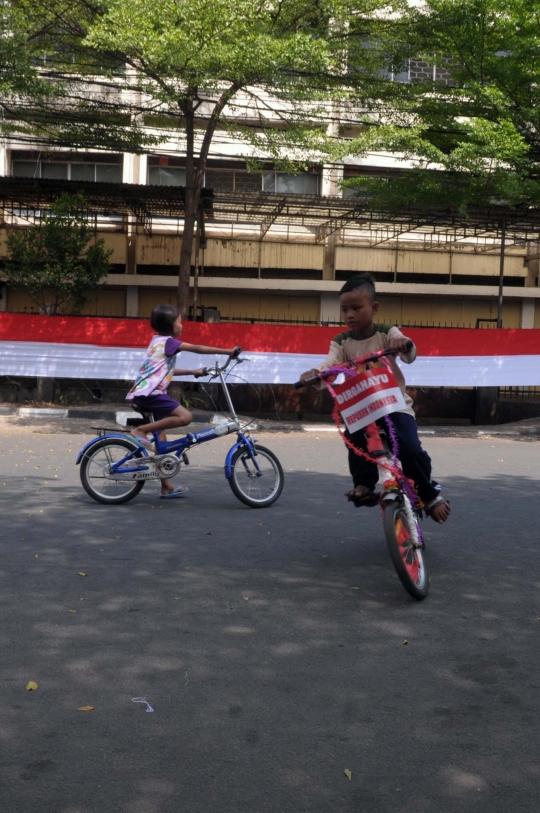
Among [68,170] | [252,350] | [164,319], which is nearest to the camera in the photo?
[164,319]

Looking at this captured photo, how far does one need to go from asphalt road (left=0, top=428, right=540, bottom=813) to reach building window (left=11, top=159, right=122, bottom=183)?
85.9 feet

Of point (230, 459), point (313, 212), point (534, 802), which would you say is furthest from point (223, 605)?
point (313, 212)

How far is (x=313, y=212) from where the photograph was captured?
28.1 metres

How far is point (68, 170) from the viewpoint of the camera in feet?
105

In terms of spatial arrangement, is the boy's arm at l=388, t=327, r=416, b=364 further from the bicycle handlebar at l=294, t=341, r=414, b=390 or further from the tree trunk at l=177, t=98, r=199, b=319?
the tree trunk at l=177, t=98, r=199, b=319

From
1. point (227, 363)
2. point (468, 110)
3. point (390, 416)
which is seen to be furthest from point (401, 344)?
point (468, 110)

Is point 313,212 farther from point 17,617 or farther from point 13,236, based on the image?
point 17,617

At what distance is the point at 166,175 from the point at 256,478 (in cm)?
2574

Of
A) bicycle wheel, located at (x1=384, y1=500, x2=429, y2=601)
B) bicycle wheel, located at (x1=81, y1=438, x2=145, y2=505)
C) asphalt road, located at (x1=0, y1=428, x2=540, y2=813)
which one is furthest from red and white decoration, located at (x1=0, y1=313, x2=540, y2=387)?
bicycle wheel, located at (x1=384, y1=500, x2=429, y2=601)

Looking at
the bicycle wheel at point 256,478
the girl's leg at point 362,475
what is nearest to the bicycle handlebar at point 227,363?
the bicycle wheel at point 256,478

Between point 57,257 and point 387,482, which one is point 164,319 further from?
point 57,257

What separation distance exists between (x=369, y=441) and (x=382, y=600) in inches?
36.6

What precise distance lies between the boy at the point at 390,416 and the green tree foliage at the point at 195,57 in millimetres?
12302

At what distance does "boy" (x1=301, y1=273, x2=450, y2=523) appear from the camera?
5.68 metres
